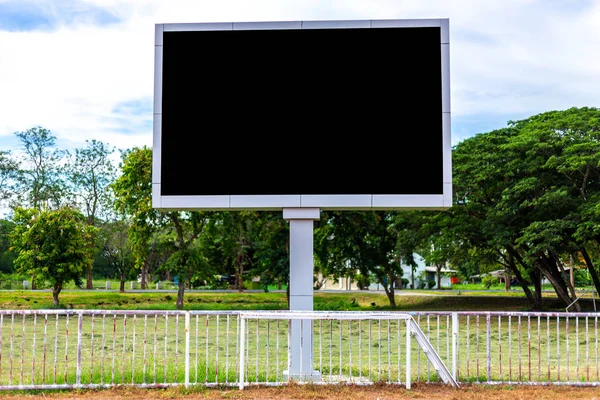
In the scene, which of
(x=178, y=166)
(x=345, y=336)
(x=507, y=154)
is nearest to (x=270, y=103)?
(x=178, y=166)

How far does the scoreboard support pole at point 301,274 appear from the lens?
9.67 metres

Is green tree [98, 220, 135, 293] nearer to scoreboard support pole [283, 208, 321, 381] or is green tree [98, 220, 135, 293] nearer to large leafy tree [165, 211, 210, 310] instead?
large leafy tree [165, 211, 210, 310]

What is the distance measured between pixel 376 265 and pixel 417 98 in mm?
25446

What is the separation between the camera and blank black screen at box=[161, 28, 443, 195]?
32.6 feet

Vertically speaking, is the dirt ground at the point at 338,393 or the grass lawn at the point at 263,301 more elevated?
the dirt ground at the point at 338,393

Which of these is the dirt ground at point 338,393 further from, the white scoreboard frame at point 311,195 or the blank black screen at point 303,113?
the blank black screen at point 303,113

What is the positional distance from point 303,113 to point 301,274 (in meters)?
2.49

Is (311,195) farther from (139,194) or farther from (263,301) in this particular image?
(263,301)

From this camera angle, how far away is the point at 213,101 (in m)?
10.2

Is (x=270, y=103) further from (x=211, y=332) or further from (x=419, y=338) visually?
(x=211, y=332)

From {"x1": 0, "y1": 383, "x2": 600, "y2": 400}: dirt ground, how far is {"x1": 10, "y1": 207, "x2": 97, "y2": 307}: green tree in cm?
2116

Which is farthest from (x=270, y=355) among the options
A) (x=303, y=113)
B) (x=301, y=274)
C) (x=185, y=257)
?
(x=185, y=257)

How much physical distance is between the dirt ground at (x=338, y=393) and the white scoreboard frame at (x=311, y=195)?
2690 mm

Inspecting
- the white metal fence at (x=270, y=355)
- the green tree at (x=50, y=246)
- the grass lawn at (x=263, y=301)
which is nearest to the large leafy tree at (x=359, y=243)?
the grass lawn at (x=263, y=301)
